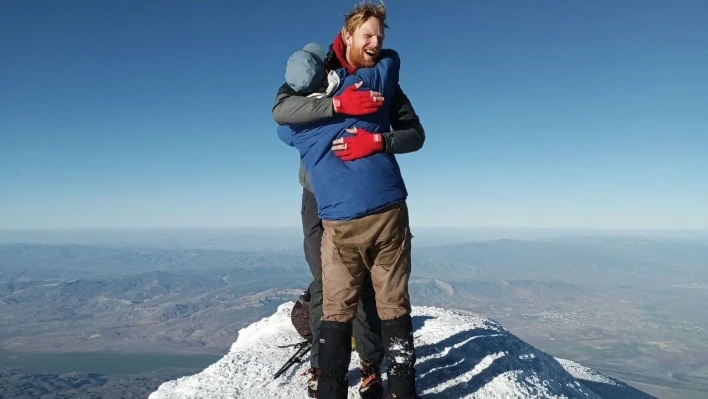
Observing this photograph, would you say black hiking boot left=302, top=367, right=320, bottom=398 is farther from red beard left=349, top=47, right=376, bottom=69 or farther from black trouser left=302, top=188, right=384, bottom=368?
red beard left=349, top=47, right=376, bottom=69

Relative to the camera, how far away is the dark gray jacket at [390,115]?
3441 millimetres

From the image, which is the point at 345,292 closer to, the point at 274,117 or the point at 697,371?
the point at 274,117

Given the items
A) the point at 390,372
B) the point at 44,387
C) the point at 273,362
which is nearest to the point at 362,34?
the point at 390,372

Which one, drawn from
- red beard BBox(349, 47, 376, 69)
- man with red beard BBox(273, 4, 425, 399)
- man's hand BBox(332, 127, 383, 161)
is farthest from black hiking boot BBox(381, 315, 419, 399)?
red beard BBox(349, 47, 376, 69)

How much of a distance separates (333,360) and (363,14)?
3.21m

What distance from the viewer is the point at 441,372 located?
5508mm

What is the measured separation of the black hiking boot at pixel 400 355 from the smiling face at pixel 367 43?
2444 millimetres

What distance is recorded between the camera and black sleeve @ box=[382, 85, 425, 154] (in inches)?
147

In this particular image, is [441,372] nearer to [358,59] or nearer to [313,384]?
[313,384]

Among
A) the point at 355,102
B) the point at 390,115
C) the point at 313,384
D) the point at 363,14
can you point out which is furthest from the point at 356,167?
the point at 313,384

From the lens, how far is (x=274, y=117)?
375 centimetres

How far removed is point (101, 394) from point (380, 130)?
201 meters

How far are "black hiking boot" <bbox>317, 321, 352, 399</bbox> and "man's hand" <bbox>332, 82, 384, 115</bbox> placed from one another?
1.94 m

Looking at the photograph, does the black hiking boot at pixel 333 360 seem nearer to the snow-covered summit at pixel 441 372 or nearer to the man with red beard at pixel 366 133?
the man with red beard at pixel 366 133
